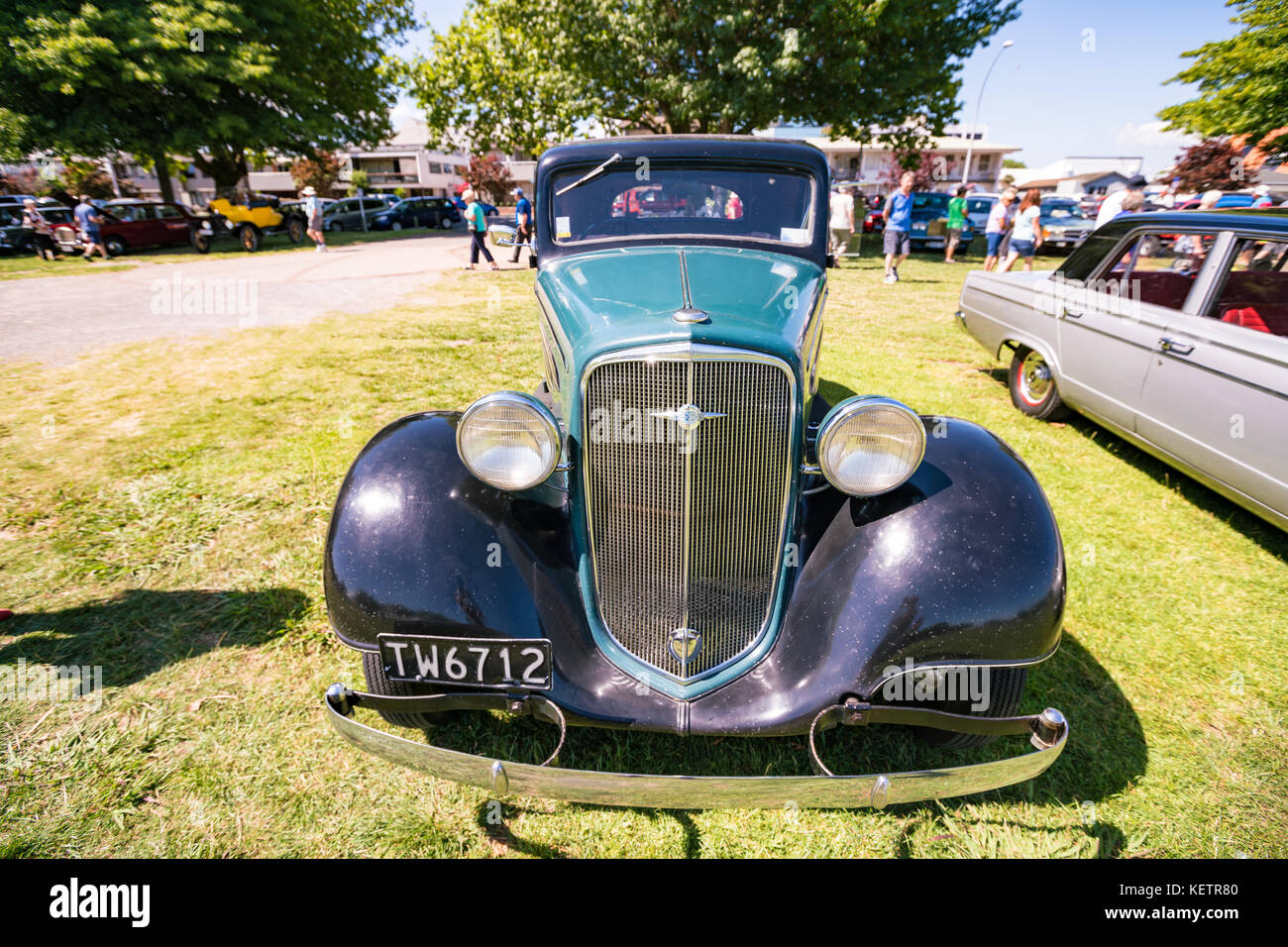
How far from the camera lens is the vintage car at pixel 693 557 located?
197 cm

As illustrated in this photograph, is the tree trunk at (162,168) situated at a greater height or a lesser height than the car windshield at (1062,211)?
greater

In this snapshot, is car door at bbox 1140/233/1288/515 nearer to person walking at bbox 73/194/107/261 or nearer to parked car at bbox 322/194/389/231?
person walking at bbox 73/194/107/261

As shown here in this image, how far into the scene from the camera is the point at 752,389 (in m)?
2.04

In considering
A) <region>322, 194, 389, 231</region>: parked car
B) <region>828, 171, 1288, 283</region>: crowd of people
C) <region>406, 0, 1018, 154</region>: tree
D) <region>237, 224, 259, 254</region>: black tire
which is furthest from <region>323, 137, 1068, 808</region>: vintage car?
<region>322, 194, 389, 231</region>: parked car

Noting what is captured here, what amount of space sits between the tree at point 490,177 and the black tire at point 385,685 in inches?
1820

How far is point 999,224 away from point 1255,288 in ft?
31.7

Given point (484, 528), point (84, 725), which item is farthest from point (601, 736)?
point (84, 725)

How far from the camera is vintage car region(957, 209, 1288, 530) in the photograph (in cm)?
352

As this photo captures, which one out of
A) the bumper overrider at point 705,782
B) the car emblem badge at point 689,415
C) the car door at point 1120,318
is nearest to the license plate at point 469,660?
the bumper overrider at point 705,782

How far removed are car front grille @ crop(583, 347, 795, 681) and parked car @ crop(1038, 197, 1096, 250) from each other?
19.7m

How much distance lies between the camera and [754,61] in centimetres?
1430

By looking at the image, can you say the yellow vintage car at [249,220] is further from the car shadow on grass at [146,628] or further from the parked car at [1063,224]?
the parked car at [1063,224]

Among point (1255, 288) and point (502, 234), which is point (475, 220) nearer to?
point (502, 234)
